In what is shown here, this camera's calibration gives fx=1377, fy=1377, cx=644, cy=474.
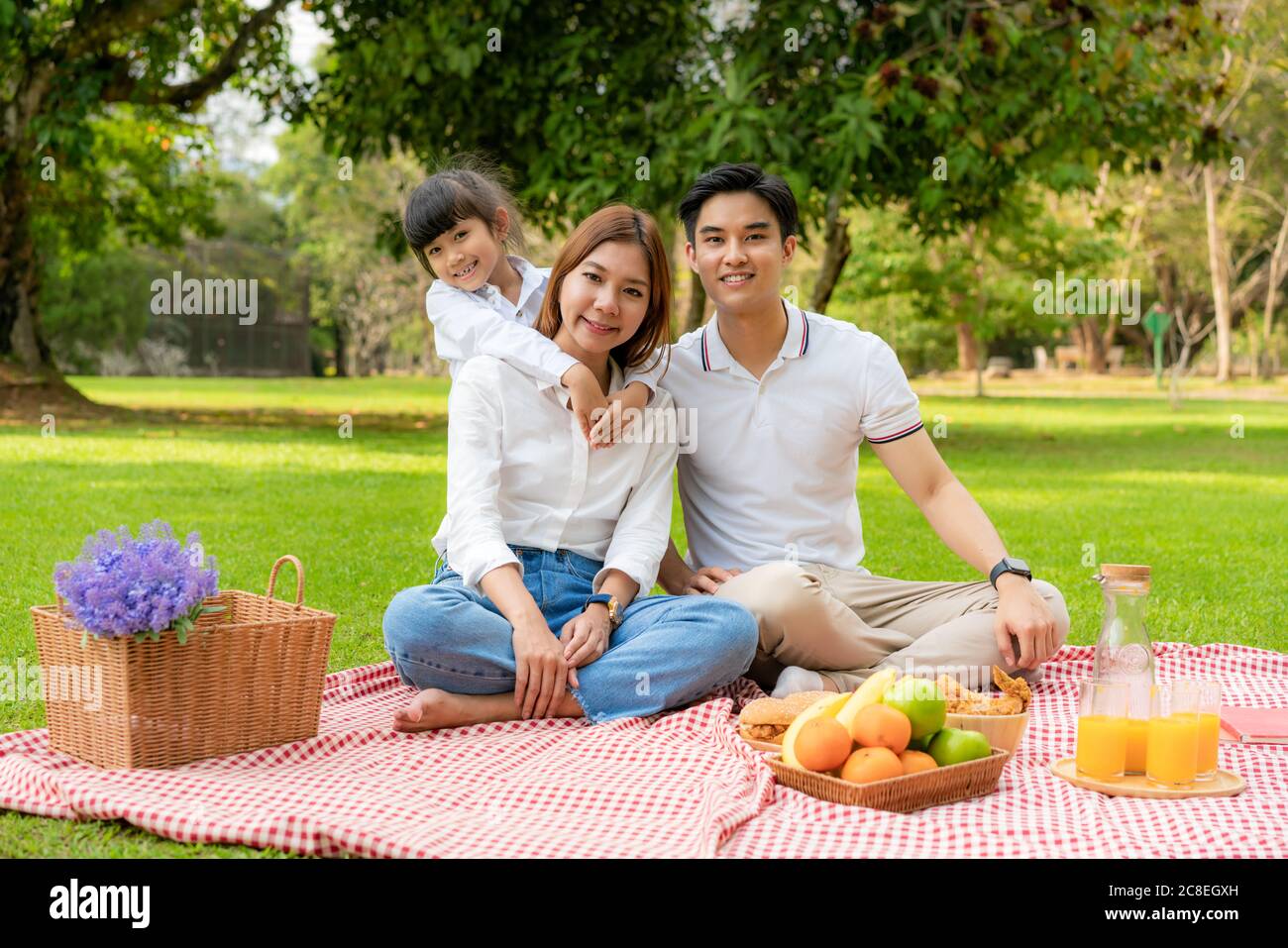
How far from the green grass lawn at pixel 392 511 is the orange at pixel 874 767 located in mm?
1318

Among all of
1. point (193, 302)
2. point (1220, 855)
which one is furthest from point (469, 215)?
point (193, 302)

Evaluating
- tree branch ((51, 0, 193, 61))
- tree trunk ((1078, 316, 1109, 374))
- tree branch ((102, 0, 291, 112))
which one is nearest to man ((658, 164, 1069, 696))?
tree branch ((51, 0, 193, 61))

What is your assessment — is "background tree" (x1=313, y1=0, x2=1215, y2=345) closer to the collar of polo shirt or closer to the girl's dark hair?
the girl's dark hair

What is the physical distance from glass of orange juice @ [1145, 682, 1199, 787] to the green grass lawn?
6.63 feet

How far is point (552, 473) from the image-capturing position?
4000mm

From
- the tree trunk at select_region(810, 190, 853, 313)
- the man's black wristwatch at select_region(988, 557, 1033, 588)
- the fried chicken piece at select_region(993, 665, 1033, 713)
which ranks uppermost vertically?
the tree trunk at select_region(810, 190, 853, 313)

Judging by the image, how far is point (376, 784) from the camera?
10.5 ft

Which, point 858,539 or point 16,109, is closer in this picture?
point 858,539

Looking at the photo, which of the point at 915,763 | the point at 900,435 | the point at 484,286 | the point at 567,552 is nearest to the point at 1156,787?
the point at 915,763

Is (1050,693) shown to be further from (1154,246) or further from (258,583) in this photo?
(1154,246)

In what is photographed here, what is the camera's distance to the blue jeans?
3727mm

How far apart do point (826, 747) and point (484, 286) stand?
6.75ft

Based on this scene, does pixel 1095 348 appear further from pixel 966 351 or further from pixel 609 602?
pixel 609 602

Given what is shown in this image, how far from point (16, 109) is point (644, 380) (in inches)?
471
